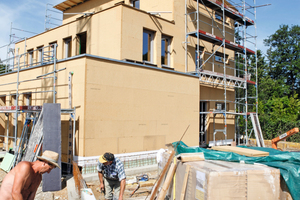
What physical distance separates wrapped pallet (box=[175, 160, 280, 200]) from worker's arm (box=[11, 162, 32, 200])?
3.09 m

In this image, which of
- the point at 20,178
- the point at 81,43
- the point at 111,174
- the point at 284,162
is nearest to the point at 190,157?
the point at 111,174

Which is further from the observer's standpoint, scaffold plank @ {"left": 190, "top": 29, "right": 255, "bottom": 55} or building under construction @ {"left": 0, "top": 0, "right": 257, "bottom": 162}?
scaffold plank @ {"left": 190, "top": 29, "right": 255, "bottom": 55}

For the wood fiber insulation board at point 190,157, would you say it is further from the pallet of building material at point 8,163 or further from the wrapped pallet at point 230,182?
the pallet of building material at point 8,163

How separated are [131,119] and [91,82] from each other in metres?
2.26

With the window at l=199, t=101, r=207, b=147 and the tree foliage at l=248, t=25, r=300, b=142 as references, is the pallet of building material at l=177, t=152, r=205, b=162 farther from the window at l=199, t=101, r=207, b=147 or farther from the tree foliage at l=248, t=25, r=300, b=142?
the tree foliage at l=248, t=25, r=300, b=142

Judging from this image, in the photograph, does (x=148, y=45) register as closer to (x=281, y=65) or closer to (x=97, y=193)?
(x=97, y=193)

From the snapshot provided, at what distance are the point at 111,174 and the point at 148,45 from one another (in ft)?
27.3

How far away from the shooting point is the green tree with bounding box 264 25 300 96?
39.9 m

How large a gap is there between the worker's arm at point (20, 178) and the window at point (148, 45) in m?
9.31

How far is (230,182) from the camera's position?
15.3 ft

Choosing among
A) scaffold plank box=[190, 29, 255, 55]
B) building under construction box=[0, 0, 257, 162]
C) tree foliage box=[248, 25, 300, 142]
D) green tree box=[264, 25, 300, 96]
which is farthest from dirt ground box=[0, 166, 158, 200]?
green tree box=[264, 25, 300, 96]

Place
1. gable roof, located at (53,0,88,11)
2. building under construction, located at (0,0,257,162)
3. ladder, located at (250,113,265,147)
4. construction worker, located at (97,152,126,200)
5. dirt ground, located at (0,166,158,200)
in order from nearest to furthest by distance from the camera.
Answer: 1. construction worker, located at (97,152,126,200)
2. dirt ground, located at (0,166,158,200)
3. building under construction, located at (0,0,257,162)
4. ladder, located at (250,113,265,147)
5. gable roof, located at (53,0,88,11)

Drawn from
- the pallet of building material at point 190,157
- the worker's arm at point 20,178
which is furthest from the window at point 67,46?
the worker's arm at point 20,178

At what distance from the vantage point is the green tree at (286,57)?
3991 cm
